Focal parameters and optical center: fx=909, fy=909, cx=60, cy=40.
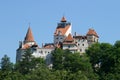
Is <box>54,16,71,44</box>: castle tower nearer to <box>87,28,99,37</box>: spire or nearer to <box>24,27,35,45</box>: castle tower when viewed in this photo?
<box>87,28,99,37</box>: spire

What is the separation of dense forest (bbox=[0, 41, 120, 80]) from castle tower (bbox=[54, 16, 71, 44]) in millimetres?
8052

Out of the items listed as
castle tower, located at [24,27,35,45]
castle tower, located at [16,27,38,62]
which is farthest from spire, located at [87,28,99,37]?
castle tower, located at [24,27,35,45]

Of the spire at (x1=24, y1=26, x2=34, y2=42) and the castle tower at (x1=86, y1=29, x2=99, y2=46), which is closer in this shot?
the castle tower at (x1=86, y1=29, x2=99, y2=46)

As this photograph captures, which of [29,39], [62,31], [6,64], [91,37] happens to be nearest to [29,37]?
[29,39]

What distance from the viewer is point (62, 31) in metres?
182

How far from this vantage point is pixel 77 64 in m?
162

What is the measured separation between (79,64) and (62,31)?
22293mm

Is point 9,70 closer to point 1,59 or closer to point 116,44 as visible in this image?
point 1,59

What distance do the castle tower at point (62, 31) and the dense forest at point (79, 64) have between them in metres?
8.05

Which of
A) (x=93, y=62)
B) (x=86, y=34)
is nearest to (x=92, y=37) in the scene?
(x=86, y=34)

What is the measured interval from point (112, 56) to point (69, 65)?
7896 millimetres

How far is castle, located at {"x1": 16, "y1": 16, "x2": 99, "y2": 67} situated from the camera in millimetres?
176000

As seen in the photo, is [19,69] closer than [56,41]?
Yes

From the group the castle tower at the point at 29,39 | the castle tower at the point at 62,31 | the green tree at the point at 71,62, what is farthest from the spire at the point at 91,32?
the castle tower at the point at 29,39
